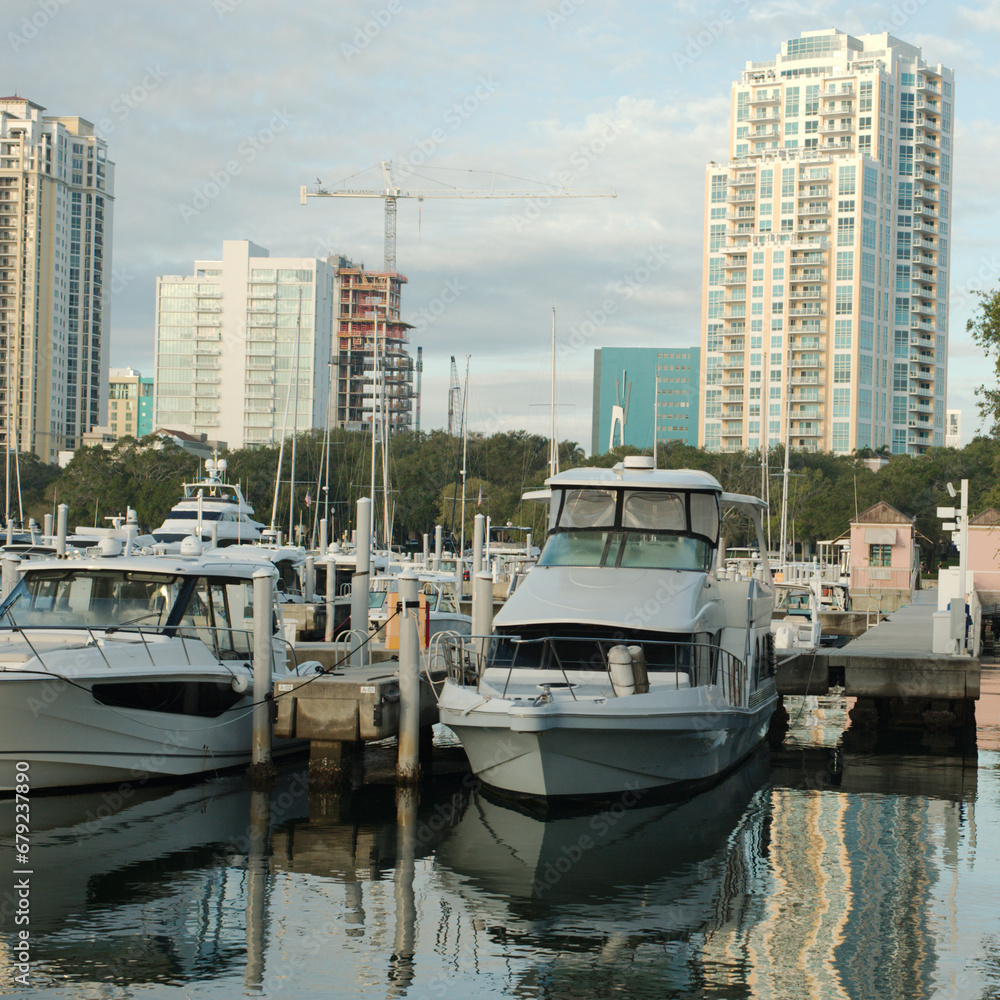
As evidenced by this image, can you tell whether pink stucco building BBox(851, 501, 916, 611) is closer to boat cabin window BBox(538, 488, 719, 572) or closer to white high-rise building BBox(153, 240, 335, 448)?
boat cabin window BBox(538, 488, 719, 572)

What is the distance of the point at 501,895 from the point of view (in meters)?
A: 11.3

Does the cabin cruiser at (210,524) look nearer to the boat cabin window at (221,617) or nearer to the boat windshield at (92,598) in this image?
the boat cabin window at (221,617)

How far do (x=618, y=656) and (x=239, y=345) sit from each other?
574ft

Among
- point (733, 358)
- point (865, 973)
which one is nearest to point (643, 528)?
point (865, 973)

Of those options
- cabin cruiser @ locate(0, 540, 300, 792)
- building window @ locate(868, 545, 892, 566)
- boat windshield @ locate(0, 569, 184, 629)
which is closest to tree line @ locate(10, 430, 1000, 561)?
building window @ locate(868, 545, 892, 566)

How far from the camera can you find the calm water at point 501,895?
9227 mm

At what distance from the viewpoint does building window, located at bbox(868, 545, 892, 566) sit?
2298 inches

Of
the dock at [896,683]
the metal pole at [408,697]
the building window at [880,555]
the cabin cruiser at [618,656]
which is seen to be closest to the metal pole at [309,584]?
the dock at [896,683]

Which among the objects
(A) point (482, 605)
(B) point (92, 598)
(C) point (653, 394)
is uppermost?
(C) point (653, 394)

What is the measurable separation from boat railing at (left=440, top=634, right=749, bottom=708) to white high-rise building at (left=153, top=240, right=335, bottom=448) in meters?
169

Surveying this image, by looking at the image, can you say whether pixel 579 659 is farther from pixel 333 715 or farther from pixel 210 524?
pixel 210 524

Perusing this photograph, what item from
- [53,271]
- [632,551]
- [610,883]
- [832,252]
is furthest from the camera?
[53,271]

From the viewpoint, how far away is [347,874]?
11.9m

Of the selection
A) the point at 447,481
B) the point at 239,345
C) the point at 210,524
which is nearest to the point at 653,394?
the point at 239,345
